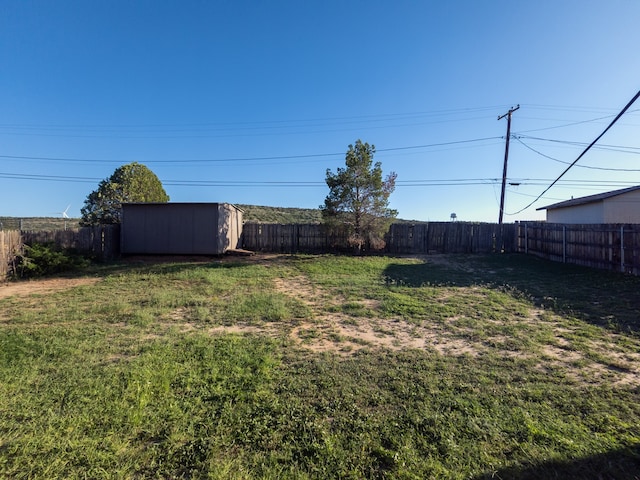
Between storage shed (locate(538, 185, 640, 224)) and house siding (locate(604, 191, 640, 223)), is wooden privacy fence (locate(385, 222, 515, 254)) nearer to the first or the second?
storage shed (locate(538, 185, 640, 224))

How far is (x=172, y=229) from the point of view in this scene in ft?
43.1

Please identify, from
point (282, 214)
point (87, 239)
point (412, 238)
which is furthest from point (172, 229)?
point (282, 214)

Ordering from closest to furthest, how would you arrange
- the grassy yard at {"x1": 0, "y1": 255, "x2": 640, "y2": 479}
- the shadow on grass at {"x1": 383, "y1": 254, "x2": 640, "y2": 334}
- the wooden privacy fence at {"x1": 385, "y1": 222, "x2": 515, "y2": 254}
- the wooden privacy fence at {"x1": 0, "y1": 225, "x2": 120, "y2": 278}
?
A: the grassy yard at {"x1": 0, "y1": 255, "x2": 640, "y2": 479} → the shadow on grass at {"x1": 383, "y1": 254, "x2": 640, "y2": 334} → the wooden privacy fence at {"x1": 0, "y1": 225, "x2": 120, "y2": 278} → the wooden privacy fence at {"x1": 385, "y1": 222, "x2": 515, "y2": 254}

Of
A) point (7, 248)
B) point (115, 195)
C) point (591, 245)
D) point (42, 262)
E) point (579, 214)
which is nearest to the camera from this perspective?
point (7, 248)

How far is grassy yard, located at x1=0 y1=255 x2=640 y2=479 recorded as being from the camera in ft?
6.46

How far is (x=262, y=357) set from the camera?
3.54 metres

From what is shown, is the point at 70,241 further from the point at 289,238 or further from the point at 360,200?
the point at 360,200

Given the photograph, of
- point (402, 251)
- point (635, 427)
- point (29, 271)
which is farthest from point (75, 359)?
point (402, 251)

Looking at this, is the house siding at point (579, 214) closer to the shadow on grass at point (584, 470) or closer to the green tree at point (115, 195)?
the shadow on grass at point (584, 470)

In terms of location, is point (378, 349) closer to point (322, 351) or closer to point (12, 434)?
point (322, 351)

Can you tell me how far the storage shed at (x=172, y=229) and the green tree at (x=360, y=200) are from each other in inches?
189

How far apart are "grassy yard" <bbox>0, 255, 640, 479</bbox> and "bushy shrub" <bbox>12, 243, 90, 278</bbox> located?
361 centimetres

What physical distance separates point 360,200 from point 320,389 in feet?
37.7

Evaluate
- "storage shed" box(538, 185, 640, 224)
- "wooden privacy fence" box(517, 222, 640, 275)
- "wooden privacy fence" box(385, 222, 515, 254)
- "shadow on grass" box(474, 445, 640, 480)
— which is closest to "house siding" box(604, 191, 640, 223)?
"storage shed" box(538, 185, 640, 224)
